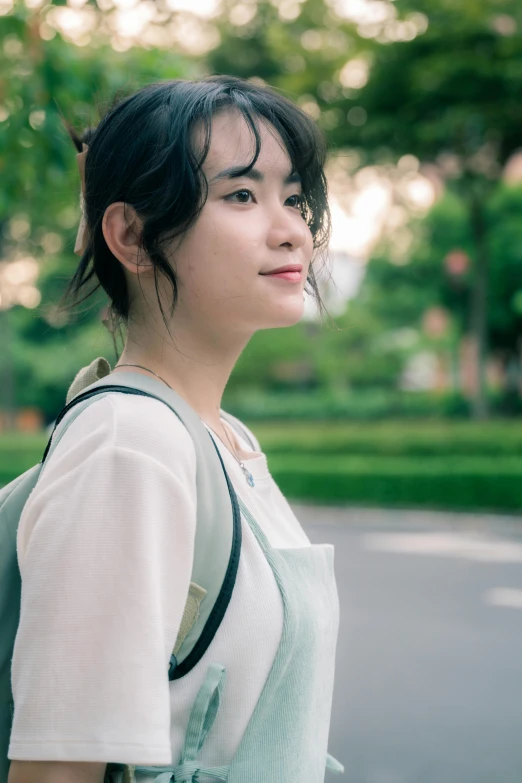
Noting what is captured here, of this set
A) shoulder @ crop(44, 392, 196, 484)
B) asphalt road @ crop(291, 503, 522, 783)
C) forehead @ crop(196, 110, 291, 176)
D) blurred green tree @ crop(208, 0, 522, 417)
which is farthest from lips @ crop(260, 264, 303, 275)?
blurred green tree @ crop(208, 0, 522, 417)

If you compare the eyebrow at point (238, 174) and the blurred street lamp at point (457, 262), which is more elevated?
the eyebrow at point (238, 174)

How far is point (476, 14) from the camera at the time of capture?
42.3 ft

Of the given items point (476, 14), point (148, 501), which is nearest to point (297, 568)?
point (148, 501)

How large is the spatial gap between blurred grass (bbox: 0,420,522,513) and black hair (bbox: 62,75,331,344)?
34.8 ft

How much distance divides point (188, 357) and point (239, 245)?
142mm

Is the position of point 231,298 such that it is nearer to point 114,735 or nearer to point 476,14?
point 114,735

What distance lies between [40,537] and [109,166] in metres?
0.42

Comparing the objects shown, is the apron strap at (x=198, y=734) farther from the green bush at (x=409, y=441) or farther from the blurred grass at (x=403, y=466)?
the green bush at (x=409, y=441)

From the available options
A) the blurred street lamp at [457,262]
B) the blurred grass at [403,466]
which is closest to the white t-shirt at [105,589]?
the blurred grass at [403,466]

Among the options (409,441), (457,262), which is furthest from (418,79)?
(457,262)

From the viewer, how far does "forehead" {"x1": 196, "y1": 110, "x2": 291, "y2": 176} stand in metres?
0.98

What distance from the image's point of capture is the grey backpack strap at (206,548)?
862 mm

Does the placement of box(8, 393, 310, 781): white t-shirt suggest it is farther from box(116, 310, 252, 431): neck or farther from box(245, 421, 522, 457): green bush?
box(245, 421, 522, 457): green bush

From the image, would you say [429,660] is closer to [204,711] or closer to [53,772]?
[204,711]
